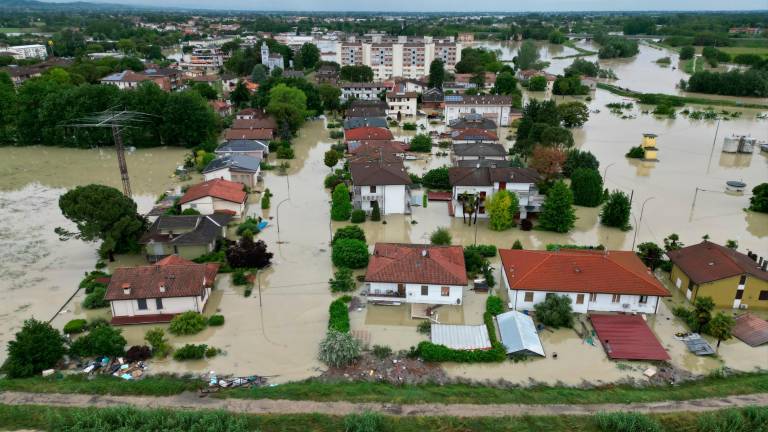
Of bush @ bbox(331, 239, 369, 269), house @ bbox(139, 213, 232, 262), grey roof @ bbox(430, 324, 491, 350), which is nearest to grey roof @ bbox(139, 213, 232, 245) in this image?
house @ bbox(139, 213, 232, 262)

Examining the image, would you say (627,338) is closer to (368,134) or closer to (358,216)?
(358,216)

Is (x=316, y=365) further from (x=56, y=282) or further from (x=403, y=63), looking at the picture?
(x=403, y=63)

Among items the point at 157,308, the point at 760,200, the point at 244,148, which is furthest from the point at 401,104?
the point at 157,308

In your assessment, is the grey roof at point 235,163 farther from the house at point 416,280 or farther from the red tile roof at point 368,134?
the house at point 416,280

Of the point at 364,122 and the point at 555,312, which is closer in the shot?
the point at 555,312

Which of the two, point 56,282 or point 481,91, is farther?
point 481,91

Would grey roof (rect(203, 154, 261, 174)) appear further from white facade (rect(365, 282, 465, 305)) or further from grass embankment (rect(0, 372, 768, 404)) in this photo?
grass embankment (rect(0, 372, 768, 404))

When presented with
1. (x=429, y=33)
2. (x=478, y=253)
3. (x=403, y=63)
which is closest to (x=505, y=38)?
(x=429, y=33)
